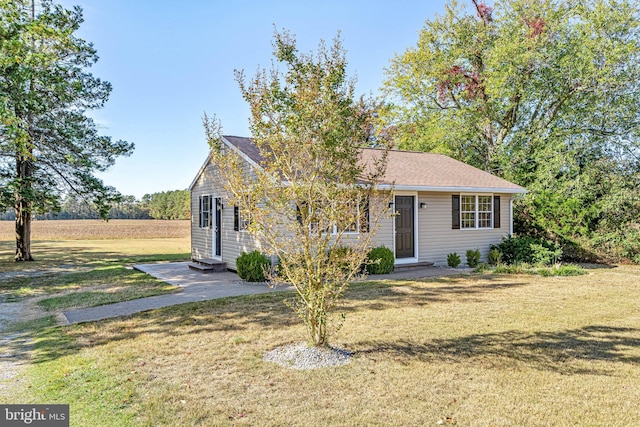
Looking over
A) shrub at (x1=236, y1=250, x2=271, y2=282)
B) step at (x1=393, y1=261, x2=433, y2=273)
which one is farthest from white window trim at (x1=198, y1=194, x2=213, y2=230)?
step at (x1=393, y1=261, x2=433, y2=273)

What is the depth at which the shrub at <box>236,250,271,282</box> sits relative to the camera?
10.4 m

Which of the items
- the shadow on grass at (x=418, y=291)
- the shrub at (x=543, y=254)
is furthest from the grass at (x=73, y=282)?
the shrub at (x=543, y=254)

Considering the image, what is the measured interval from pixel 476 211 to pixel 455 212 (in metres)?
1.00

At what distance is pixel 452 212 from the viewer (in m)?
13.6

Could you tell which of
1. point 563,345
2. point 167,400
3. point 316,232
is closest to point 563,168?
point 563,345

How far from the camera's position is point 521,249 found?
13.8m

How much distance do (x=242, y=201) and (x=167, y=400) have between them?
2.21 meters

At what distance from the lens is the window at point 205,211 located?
13.9 meters

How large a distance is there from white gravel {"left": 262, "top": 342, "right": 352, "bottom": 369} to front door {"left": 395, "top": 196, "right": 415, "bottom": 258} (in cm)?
794

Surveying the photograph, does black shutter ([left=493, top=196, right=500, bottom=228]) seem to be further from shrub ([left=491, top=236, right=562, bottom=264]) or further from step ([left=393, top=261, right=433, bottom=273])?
step ([left=393, top=261, right=433, bottom=273])

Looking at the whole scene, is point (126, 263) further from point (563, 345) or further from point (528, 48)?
point (528, 48)

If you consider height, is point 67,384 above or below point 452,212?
below

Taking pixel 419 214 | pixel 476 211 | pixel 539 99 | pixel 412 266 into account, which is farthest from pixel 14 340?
pixel 539 99

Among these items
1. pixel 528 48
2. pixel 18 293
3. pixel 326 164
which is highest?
pixel 528 48
